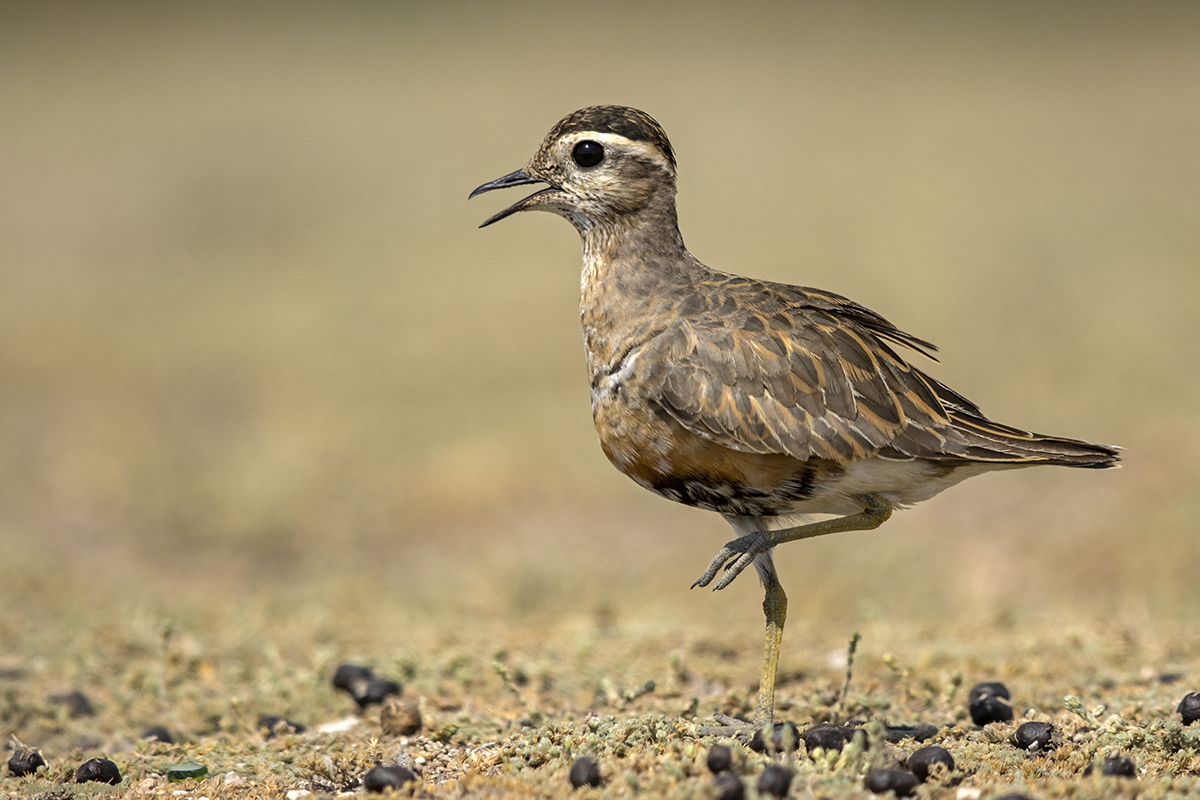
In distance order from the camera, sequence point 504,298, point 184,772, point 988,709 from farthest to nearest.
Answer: point 504,298
point 988,709
point 184,772

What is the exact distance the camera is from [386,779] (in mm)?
5113

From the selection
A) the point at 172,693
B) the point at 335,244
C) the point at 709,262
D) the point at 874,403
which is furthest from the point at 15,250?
the point at 874,403

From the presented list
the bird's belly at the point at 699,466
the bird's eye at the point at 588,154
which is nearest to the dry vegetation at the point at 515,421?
the bird's belly at the point at 699,466

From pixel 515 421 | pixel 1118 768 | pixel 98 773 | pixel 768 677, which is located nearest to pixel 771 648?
pixel 768 677

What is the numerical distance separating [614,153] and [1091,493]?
22.2 feet

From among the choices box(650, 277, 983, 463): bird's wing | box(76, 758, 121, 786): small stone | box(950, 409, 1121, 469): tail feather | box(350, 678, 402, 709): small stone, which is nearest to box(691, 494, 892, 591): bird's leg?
box(650, 277, 983, 463): bird's wing

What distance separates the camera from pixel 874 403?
5906 mm

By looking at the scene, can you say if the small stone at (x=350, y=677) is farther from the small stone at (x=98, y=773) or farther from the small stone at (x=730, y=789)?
the small stone at (x=730, y=789)

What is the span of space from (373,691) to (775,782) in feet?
10.5

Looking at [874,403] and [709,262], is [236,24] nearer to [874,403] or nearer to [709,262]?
[709,262]

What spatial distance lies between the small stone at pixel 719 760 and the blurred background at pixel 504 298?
3356 millimetres

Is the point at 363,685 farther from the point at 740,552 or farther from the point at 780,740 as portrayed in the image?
the point at 780,740

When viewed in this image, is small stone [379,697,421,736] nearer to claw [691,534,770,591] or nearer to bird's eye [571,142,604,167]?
claw [691,534,770,591]

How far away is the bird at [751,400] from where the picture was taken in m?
5.78
